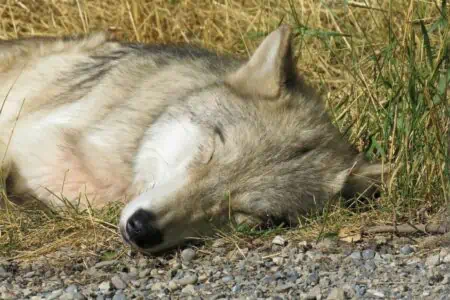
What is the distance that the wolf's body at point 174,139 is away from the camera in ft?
14.4

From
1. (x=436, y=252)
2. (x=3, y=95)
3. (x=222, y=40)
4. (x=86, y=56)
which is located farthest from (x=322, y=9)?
(x=436, y=252)

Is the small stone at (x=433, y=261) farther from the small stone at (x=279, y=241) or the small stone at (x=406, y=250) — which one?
the small stone at (x=279, y=241)

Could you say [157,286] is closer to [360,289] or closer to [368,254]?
[360,289]

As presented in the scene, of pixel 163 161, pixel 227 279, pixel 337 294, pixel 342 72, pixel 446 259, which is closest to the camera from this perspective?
pixel 337 294

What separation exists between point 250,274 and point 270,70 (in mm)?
1292

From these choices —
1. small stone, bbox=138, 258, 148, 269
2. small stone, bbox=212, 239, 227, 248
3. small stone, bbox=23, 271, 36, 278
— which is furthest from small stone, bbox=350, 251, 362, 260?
small stone, bbox=23, 271, 36, 278

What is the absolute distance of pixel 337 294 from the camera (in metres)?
3.81

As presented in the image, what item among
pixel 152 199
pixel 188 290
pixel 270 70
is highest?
pixel 270 70

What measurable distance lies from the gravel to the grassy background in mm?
185

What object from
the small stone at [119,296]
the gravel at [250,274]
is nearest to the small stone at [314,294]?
the gravel at [250,274]

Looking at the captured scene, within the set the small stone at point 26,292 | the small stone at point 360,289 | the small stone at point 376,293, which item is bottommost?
the small stone at point 376,293

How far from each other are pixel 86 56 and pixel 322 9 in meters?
2.46

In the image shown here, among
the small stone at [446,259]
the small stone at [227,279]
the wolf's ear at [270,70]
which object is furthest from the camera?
the wolf's ear at [270,70]

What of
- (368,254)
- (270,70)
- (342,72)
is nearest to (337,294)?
(368,254)
